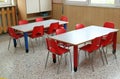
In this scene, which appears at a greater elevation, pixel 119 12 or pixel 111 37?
pixel 119 12

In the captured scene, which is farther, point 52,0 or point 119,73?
point 52,0

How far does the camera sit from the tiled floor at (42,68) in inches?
139

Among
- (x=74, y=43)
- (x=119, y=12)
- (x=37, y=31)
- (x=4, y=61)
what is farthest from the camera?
(x=119, y=12)

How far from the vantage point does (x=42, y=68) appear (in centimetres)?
388

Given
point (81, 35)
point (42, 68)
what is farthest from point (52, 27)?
point (42, 68)

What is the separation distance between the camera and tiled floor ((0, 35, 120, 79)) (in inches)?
139

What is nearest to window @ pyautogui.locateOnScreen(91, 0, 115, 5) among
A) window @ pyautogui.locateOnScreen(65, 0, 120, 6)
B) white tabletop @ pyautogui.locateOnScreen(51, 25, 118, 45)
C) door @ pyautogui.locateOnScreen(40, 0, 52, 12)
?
window @ pyautogui.locateOnScreen(65, 0, 120, 6)

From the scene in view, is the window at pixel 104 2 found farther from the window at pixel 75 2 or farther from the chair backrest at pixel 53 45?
the chair backrest at pixel 53 45

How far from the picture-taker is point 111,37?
4133mm

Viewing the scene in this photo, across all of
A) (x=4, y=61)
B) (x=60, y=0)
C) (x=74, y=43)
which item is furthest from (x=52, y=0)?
(x=74, y=43)

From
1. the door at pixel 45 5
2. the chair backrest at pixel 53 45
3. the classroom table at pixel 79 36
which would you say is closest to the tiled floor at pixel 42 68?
the classroom table at pixel 79 36

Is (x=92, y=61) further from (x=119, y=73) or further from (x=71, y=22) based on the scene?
(x=71, y=22)

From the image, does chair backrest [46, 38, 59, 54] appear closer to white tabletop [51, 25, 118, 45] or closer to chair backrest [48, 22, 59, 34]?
white tabletop [51, 25, 118, 45]

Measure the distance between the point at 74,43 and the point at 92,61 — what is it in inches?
38.6
